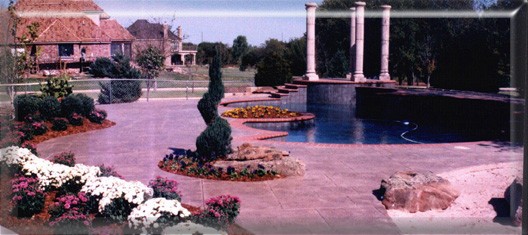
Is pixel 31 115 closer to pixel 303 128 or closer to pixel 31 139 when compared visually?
pixel 31 139

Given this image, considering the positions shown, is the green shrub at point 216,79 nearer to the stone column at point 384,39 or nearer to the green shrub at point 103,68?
the green shrub at point 103,68

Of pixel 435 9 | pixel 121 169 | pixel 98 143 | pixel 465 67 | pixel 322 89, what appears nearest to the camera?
pixel 121 169

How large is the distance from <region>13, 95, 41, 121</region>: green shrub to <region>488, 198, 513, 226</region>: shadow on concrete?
12425 mm

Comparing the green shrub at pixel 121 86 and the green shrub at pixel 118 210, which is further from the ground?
the green shrub at pixel 121 86

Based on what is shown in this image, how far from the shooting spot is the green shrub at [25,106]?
1492 centimetres

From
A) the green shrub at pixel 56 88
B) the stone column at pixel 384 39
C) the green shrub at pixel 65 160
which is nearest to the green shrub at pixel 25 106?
the green shrub at pixel 56 88

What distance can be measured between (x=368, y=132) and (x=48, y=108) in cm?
949

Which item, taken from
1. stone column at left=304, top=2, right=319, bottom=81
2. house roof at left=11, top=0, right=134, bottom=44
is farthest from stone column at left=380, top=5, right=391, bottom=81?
house roof at left=11, top=0, right=134, bottom=44

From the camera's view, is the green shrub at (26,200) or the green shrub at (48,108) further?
the green shrub at (48,108)

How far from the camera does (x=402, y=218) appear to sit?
23.5ft

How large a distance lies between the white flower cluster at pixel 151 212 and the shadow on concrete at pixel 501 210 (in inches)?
164

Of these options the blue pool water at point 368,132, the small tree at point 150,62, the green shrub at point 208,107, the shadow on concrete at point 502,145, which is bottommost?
the blue pool water at point 368,132

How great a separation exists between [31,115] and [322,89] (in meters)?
15.3

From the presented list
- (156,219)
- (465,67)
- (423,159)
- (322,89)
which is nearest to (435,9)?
(465,67)
